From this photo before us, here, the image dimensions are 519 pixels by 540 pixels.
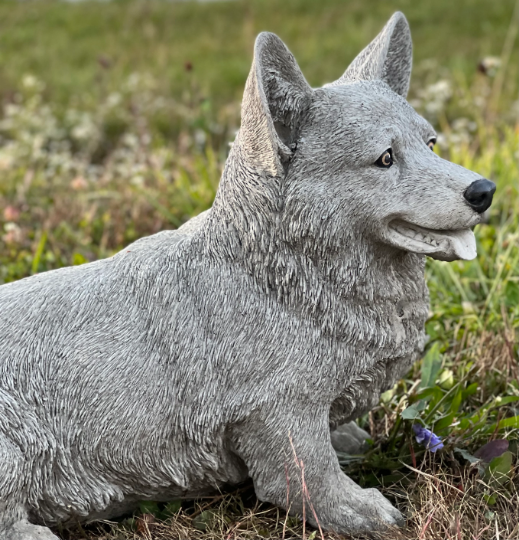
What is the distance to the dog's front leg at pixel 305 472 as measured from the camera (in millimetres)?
1864

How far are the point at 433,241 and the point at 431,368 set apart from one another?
0.94m

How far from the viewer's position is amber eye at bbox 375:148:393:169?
176cm

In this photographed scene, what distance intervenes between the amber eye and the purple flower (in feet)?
2.82

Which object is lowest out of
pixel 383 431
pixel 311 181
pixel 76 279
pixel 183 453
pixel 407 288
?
pixel 383 431

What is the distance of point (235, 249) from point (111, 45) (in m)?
7.44

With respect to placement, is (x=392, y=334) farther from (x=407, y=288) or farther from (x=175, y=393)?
(x=175, y=393)

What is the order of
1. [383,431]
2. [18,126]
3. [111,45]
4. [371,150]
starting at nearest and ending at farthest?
[371,150]
[383,431]
[18,126]
[111,45]

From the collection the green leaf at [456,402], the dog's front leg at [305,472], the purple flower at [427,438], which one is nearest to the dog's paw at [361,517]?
the dog's front leg at [305,472]

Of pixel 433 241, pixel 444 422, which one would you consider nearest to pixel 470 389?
pixel 444 422

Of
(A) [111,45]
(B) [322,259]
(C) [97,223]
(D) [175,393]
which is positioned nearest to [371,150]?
(B) [322,259]

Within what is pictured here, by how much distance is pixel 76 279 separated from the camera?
195 centimetres

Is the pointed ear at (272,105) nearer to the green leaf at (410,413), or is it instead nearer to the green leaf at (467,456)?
the green leaf at (410,413)

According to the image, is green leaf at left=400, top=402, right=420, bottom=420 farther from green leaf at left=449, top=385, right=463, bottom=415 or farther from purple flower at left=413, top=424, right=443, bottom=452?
green leaf at left=449, top=385, right=463, bottom=415

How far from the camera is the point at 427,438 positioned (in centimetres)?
216
